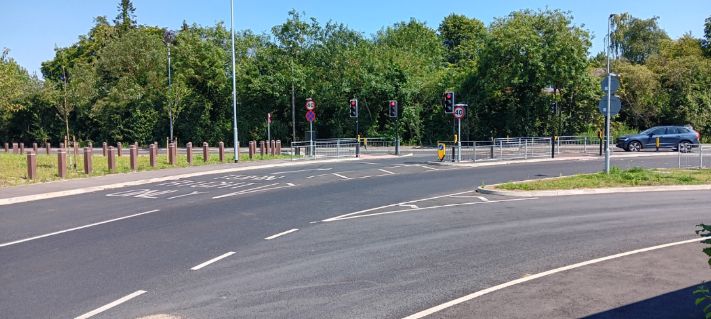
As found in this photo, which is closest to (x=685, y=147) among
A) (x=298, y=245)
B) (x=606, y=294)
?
(x=298, y=245)

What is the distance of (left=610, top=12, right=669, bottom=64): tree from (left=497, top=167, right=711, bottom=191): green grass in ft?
200

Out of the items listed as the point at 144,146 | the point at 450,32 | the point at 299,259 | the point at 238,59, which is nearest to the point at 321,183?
the point at 299,259

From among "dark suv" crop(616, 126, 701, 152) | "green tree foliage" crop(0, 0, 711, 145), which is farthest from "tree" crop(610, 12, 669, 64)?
"dark suv" crop(616, 126, 701, 152)

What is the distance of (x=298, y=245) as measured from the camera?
374 inches

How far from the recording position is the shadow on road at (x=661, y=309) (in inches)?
227

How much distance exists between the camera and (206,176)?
23.5 metres

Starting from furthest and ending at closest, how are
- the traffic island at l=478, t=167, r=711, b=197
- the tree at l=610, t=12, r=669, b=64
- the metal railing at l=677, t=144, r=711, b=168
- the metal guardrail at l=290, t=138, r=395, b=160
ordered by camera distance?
the tree at l=610, t=12, r=669, b=64 < the metal guardrail at l=290, t=138, r=395, b=160 < the metal railing at l=677, t=144, r=711, b=168 < the traffic island at l=478, t=167, r=711, b=197

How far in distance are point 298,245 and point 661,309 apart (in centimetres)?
544

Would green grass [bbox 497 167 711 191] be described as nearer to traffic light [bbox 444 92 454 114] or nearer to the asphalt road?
the asphalt road

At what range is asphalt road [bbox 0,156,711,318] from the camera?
651cm

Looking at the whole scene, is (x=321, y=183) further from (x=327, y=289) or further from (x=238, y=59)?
(x=238, y=59)

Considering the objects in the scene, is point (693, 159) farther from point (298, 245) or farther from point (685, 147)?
point (298, 245)

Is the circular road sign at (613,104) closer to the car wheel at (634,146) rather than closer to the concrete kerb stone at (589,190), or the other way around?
the concrete kerb stone at (589,190)

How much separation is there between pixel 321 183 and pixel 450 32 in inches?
2497
